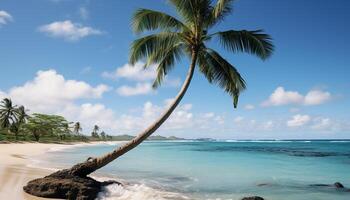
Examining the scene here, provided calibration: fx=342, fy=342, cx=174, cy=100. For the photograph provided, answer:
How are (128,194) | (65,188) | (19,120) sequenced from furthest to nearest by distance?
1. (19,120)
2. (128,194)
3. (65,188)

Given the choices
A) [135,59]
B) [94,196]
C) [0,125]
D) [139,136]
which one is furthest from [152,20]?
[0,125]

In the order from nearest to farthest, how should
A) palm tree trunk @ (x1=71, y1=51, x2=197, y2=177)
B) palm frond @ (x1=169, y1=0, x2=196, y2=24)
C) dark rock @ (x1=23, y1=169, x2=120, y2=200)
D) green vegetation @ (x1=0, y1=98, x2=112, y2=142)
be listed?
dark rock @ (x1=23, y1=169, x2=120, y2=200)
palm tree trunk @ (x1=71, y1=51, x2=197, y2=177)
palm frond @ (x1=169, y1=0, x2=196, y2=24)
green vegetation @ (x1=0, y1=98, x2=112, y2=142)

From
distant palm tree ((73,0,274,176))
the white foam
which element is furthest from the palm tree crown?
the white foam

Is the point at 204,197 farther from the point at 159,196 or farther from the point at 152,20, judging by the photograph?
the point at 152,20

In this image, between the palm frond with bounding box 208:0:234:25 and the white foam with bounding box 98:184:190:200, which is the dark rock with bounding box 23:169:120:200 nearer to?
the white foam with bounding box 98:184:190:200

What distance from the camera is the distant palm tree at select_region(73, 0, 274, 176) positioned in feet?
37.0

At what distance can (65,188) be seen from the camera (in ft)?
31.3

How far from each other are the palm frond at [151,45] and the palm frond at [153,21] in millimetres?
328

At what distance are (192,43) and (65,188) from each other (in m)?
5.96

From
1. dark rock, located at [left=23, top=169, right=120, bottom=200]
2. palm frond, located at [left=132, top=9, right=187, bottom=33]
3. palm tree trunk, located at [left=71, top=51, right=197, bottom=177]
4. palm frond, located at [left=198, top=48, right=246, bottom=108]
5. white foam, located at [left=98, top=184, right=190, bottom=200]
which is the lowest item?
white foam, located at [left=98, top=184, right=190, bottom=200]

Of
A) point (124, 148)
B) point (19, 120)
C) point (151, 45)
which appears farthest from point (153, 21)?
point (19, 120)

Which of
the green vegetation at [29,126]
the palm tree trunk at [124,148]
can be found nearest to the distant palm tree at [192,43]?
the palm tree trunk at [124,148]

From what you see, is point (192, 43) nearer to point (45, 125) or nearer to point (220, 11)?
point (220, 11)

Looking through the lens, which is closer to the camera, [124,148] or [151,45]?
[124,148]
